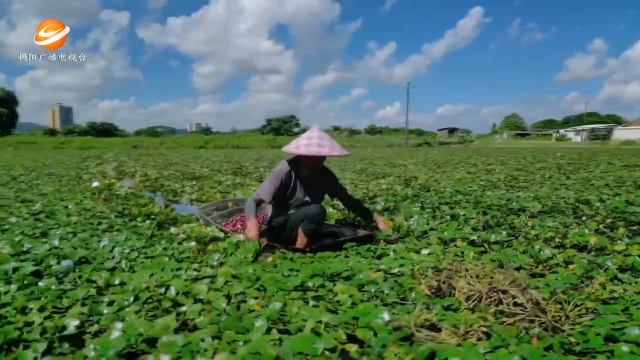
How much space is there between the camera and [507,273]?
247 cm

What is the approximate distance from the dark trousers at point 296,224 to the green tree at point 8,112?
3600 cm

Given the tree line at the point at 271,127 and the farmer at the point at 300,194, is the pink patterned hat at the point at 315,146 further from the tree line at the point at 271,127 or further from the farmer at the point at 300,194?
the tree line at the point at 271,127

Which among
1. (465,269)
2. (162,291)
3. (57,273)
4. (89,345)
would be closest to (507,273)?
(465,269)

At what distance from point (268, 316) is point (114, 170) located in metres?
9.80

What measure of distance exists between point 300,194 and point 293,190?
0.06 m

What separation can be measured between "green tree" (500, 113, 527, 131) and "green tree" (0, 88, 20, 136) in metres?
52.9

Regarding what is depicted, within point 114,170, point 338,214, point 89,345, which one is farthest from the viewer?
point 114,170

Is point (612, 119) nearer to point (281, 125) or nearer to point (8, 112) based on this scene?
point (281, 125)

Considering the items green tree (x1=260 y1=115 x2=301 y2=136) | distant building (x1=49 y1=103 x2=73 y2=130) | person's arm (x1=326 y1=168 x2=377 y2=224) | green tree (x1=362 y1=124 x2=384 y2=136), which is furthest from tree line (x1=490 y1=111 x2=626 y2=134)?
person's arm (x1=326 y1=168 x2=377 y2=224)

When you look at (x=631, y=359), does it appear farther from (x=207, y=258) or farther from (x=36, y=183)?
(x=36, y=183)

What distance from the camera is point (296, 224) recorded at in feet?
11.6

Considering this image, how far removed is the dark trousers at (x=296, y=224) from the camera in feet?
11.4

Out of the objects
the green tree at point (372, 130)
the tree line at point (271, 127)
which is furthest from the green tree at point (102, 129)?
the green tree at point (372, 130)

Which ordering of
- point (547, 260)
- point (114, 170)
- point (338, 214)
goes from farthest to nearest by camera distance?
point (114, 170), point (338, 214), point (547, 260)
